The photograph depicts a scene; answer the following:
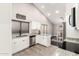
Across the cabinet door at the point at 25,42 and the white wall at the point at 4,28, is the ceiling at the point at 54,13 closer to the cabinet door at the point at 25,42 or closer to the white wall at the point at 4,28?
the cabinet door at the point at 25,42

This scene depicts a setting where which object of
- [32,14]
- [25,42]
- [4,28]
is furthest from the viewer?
[25,42]

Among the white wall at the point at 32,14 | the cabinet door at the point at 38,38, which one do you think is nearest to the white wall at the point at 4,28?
the white wall at the point at 32,14

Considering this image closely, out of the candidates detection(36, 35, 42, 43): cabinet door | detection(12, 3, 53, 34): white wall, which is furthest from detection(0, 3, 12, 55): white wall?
detection(36, 35, 42, 43): cabinet door

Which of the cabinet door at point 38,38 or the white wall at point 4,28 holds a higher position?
the white wall at point 4,28

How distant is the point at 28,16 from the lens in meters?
1.20

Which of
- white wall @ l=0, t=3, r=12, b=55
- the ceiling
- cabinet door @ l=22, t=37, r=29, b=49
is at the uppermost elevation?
the ceiling

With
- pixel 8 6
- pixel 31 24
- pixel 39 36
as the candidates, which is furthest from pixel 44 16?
pixel 8 6

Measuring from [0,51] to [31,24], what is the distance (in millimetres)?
793

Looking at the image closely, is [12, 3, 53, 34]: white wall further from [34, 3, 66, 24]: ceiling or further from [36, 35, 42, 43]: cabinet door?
[36, 35, 42, 43]: cabinet door

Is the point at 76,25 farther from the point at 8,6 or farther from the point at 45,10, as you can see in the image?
the point at 8,6

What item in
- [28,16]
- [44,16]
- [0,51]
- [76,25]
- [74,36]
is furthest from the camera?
[28,16]

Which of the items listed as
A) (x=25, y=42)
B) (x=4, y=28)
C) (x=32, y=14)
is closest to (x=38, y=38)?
Answer: (x=25, y=42)

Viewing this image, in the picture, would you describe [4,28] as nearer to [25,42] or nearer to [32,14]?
[32,14]

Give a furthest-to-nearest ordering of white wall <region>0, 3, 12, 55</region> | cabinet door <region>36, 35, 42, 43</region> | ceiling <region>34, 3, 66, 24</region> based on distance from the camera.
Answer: cabinet door <region>36, 35, 42, 43</region> < ceiling <region>34, 3, 66, 24</region> < white wall <region>0, 3, 12, 55</region>
